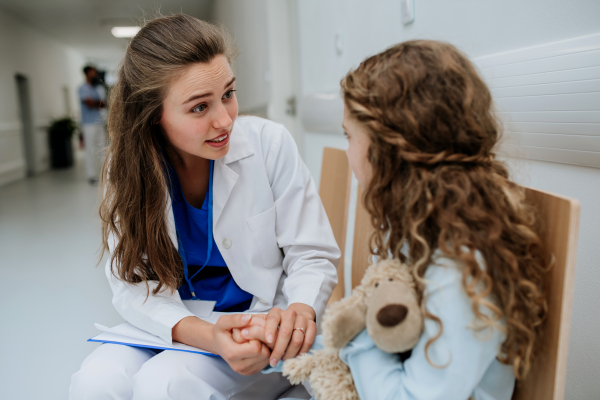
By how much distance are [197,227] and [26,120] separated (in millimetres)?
10719

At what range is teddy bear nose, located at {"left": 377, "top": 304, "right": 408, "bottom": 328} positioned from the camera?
2.05ft

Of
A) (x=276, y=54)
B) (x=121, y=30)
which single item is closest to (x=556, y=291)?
(x=276, y=54)

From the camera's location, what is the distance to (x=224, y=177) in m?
1.23

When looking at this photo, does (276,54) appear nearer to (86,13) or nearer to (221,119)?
(221,119)

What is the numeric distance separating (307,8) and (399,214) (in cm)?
255

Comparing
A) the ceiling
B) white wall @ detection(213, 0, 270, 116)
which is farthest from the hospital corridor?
the ceiling

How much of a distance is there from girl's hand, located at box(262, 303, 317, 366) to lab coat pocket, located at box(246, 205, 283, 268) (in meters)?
0.27

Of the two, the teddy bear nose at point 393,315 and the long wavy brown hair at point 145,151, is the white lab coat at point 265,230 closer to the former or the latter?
the long wavy brown hair at point 145,151

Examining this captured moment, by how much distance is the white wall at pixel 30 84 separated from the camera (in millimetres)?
8453

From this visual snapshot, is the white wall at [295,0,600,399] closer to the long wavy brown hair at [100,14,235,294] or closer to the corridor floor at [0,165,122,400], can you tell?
the long wavy brown hair at [100,14,235,294]

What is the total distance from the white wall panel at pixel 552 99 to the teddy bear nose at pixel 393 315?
16.2 inches

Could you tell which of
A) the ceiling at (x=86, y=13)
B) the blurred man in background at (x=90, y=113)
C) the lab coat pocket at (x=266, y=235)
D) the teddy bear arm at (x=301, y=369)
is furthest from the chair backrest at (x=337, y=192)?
the blurred man in background at (x=90, y=113)

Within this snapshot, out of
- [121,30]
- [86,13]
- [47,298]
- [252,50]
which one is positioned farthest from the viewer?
[121,30]

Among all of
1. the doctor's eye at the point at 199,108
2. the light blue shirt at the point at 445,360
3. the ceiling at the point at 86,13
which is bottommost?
the light blue shirt at the point at 445,360
